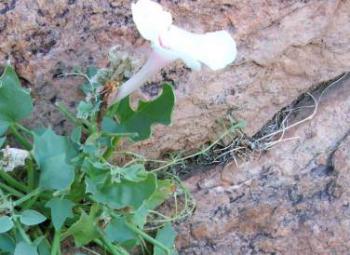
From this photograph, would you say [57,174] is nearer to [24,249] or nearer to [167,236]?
[24,249]

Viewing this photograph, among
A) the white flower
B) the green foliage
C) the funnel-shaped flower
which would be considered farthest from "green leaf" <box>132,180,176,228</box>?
the funnel-shaped flower

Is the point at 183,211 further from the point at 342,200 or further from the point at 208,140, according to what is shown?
the point at 342,200

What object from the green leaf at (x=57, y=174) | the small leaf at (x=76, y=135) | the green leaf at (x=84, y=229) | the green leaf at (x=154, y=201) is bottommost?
the green leaf at (x=154, y=201)

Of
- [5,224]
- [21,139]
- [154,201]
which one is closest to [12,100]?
[21,139]

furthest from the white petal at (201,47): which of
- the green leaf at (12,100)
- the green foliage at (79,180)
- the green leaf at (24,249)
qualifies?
the green leaf at (24,249)

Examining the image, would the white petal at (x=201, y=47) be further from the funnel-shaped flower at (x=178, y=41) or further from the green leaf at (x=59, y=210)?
the green leaf at (x=59, y=210)

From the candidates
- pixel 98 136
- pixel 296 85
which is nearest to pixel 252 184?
pixel 296 85
